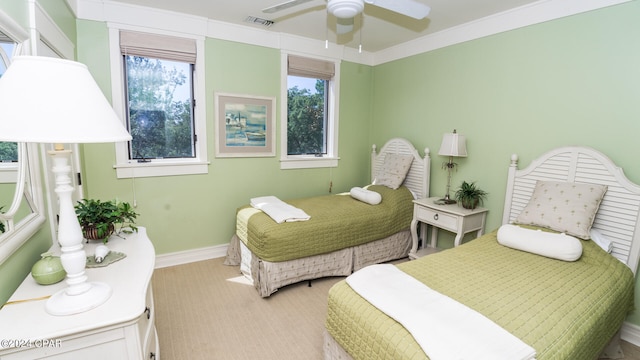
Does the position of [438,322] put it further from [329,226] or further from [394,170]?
[394,170]

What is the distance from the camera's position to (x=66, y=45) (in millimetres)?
2312

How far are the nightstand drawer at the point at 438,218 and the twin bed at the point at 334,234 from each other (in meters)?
0.22

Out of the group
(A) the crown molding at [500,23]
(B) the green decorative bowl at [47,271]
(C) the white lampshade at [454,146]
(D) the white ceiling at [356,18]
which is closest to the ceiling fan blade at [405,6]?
(D) the white ceiling at [356,18]

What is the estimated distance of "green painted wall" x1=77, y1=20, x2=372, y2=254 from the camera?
2.84 m

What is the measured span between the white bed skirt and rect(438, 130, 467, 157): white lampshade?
0.99 m

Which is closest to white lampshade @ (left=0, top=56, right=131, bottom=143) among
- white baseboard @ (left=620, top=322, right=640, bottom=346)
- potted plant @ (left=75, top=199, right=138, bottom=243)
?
potted plant @ (left=75, top=199, right=138, bottom=243)

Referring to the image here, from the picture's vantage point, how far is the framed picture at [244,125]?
3.34m

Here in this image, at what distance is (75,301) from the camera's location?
3.81 ft

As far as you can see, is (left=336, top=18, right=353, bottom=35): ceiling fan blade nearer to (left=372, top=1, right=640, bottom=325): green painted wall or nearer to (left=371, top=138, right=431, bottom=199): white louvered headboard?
(left=372, top=1, right=640, bottom=325): green painted wall

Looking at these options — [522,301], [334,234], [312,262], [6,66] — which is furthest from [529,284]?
[6,66]

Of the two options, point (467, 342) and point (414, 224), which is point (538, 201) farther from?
point (467, 342)

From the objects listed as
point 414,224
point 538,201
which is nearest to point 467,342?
point 538,201

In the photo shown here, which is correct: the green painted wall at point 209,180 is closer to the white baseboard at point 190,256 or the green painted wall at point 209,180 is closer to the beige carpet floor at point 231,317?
the white baseboard at point 190,256

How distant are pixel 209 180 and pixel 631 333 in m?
3.73
